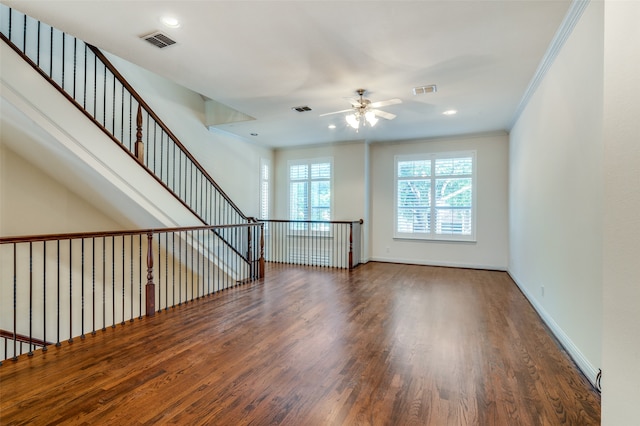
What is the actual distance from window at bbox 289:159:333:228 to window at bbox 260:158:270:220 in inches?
24.2

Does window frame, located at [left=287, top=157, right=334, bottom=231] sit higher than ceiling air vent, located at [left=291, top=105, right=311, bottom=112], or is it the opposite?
ceiling air vent, located at [left=291, top=105, right=311, bottom=112]

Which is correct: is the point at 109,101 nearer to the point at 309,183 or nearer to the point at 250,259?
the point at 250,259

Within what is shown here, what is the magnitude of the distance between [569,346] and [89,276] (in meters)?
6.06

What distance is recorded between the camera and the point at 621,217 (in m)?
1.12

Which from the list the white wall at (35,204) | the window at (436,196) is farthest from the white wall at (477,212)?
the white wall at (35,204)

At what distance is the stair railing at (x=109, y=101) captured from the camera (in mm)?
3555

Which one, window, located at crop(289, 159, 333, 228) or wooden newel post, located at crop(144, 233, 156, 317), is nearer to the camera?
wooden newel post, located at crop(144, 233, 156, 317)

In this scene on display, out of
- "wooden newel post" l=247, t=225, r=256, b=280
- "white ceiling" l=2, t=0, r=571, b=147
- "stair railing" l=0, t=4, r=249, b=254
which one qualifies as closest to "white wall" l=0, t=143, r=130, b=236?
"stair railing" l=0, t=4, r=249, b=254

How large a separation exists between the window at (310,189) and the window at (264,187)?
615 millimetres

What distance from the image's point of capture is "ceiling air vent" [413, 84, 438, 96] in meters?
4.12

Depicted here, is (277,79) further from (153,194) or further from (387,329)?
(387,329)

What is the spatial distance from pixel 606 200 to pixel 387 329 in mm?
2545

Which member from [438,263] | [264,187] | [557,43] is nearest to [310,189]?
[264,187]

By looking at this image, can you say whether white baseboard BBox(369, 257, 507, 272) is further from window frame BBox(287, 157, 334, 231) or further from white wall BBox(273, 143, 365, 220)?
window frame BBox(287, 157, 334, 231)
